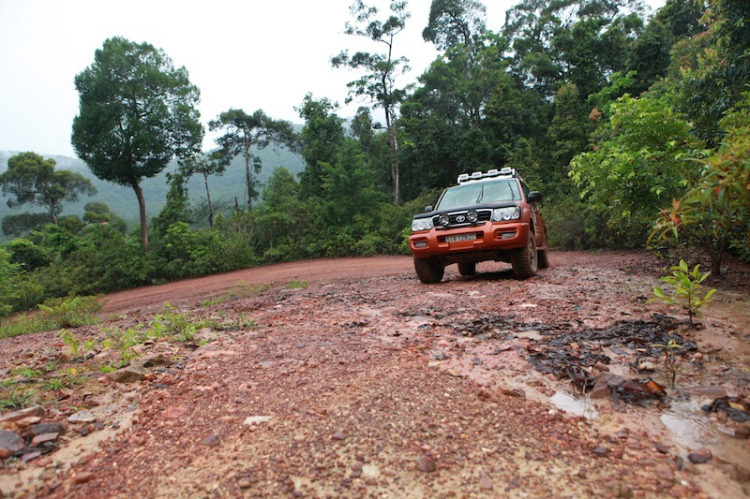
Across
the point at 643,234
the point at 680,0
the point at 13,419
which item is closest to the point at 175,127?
the point at 643,234

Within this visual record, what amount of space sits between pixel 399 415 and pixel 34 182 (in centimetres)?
4502

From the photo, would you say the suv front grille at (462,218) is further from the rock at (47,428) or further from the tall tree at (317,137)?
the tall tree at (317,137)

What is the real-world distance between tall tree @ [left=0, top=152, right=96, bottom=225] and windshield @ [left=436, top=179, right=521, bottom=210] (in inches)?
1546

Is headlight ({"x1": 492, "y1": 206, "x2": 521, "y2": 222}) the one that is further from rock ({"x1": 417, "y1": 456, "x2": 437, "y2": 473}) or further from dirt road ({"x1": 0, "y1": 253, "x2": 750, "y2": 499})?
rock ({"x1": 417, "y1": 456, "x2": 437, "y2": 473})

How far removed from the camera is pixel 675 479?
177 centimetres

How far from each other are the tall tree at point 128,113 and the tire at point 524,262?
61.4 ft

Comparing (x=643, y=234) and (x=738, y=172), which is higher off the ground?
(x=738, y=172)

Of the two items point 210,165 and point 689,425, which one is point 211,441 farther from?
point 210,165

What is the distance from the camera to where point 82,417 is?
259cm

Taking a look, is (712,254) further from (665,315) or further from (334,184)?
(334,184)

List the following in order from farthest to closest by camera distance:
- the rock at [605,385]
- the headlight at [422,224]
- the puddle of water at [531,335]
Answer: the headlight at [422,224] → the puddle of water at [531,335] → the rock at [605,385]

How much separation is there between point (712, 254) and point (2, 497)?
7.69m

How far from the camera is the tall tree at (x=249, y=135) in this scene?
34.0 meters

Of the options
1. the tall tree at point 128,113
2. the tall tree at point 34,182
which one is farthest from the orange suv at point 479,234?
the tall tree at point 34,182
